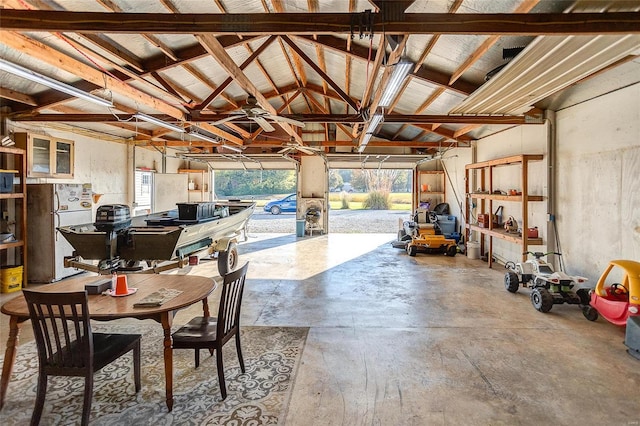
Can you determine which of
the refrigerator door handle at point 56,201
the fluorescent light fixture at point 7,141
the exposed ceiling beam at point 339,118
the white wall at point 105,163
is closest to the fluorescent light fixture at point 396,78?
the exposed ceiling beam at point 339,118

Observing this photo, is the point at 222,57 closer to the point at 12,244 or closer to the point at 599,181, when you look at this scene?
the point at 12,244

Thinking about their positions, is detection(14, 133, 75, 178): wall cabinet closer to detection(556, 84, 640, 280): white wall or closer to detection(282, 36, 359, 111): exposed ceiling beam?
detection(282, 36, 359, 111): exposed ceiling beam

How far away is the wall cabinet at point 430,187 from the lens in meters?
10.7

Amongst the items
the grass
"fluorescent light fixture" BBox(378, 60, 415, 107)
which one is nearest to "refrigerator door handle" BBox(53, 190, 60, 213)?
"fluorescent light fixture" BBox(378, 60, 415, 107)

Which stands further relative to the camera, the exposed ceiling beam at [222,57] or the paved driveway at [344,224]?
the paved driveway at [344,224]

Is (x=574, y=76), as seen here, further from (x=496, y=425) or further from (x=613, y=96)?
(x=496, y=425)

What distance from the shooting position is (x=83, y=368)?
2027mm

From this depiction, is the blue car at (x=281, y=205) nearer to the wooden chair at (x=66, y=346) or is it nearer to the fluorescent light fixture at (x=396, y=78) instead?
the fluorescent light fixture at (x=396, y=78)

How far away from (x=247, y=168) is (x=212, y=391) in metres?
9.87

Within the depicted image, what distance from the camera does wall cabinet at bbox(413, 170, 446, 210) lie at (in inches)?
421

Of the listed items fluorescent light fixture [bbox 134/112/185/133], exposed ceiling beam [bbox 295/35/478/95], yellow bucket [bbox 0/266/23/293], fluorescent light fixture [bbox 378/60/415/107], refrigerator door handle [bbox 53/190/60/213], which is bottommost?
yellow bucket [bbox 0/266/23/293]

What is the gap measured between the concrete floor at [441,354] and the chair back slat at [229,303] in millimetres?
675

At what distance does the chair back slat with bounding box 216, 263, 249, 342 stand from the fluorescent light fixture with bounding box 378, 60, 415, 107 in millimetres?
2329

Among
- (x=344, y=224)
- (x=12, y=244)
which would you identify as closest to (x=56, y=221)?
(x=12, y=244)
